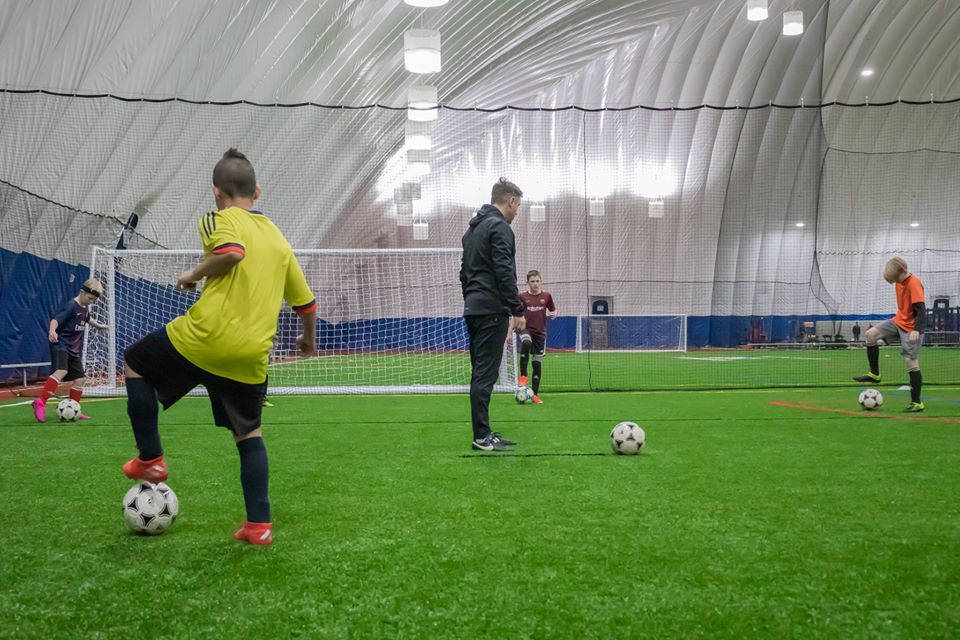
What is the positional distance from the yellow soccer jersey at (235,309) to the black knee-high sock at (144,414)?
0.96 ft

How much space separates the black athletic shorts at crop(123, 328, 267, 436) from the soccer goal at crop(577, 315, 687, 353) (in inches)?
1001

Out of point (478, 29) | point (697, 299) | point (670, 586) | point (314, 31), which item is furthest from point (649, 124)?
point (670, 586)

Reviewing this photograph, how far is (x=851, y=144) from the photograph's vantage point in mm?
16859

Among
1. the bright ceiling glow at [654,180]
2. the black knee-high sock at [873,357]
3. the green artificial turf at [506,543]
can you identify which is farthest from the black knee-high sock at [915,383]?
the bright ceiling glow at [654,180]

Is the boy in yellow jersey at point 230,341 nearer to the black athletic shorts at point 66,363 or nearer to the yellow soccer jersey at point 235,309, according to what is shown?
the yellow soccer jersey at point 235,309

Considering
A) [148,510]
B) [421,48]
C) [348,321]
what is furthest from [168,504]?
[348,321]

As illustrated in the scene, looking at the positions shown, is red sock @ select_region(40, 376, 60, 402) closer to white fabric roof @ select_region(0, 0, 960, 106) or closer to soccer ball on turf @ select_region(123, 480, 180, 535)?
soccer ball on turf @ select_region(123, 480, 180, 535)

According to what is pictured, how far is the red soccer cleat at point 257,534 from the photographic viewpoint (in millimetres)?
3236

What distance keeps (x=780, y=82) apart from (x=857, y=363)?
13.5m

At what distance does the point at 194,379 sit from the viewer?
11.1ft

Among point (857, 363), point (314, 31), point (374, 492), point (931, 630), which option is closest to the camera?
point (931, 630)

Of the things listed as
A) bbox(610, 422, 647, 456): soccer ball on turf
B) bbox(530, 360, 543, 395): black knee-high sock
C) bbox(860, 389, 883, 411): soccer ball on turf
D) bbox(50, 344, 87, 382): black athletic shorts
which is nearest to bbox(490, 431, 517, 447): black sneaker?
bbox(610, 422, 647, 456): soccer ball on turf

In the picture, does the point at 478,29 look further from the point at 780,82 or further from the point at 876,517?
the point at 876,517

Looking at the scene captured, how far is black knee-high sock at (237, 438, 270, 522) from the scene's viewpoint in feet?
10.7
